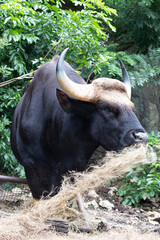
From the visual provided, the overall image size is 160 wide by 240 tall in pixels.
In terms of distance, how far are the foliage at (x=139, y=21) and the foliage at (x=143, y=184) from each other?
262 cm

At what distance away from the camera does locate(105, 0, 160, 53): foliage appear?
6984 mm

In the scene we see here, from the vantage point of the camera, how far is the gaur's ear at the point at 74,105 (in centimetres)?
279

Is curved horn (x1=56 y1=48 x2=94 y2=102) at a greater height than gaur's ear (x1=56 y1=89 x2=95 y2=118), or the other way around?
curved horn (x1=56 y1=48 x2=94 y2=102)

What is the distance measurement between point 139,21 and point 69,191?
5298mm

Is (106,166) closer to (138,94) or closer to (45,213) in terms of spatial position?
(45,213)

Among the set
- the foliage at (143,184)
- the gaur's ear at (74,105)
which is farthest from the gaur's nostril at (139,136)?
the foliage at (143,184)

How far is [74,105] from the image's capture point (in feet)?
9.28

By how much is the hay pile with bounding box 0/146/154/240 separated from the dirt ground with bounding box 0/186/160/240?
0.07m

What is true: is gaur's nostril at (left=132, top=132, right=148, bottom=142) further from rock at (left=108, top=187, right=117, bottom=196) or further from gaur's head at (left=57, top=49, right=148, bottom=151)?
rock at (left=108, top=187, right=117, bottom=196)

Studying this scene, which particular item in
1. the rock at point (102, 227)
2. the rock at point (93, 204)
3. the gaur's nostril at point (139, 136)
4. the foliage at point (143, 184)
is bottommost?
the rock at point (93, 204)

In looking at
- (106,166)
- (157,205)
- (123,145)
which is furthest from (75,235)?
(157,205)

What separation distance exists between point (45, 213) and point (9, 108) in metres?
3.72

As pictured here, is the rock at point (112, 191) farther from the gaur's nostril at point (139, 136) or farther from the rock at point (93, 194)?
the gaur's nostril at point (139, 136)

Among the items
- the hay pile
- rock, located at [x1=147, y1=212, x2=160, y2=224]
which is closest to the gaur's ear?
the hay pile
